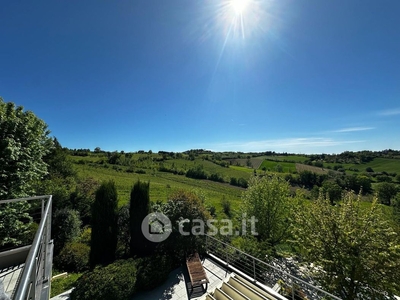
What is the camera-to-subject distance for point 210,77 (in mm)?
11234

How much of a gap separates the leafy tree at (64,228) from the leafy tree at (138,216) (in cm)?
549

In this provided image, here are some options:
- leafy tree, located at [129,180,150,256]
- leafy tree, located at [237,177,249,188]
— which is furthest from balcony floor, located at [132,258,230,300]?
leafy tree, located at [237,177,249,188]

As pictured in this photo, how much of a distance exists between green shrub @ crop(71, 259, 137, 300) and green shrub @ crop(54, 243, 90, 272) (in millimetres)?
4256

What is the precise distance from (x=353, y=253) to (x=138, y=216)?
349 inches

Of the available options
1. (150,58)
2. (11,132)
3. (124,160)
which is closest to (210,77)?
(150,58)

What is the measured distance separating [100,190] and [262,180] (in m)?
12.6

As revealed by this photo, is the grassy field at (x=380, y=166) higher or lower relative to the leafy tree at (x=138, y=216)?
higher

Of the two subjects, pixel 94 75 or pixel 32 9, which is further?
pixel 94 75

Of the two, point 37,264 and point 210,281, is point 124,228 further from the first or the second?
point 37,264

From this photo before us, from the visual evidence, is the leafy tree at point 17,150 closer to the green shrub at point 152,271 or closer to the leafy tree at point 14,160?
the leafy tree at point 14,160

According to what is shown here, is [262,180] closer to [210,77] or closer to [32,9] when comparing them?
[210,77]

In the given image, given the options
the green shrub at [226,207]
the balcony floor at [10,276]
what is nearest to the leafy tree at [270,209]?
the balcony floor at [10,276]

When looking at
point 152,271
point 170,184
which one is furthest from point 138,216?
point 170,184

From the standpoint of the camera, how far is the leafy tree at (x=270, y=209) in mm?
14304
